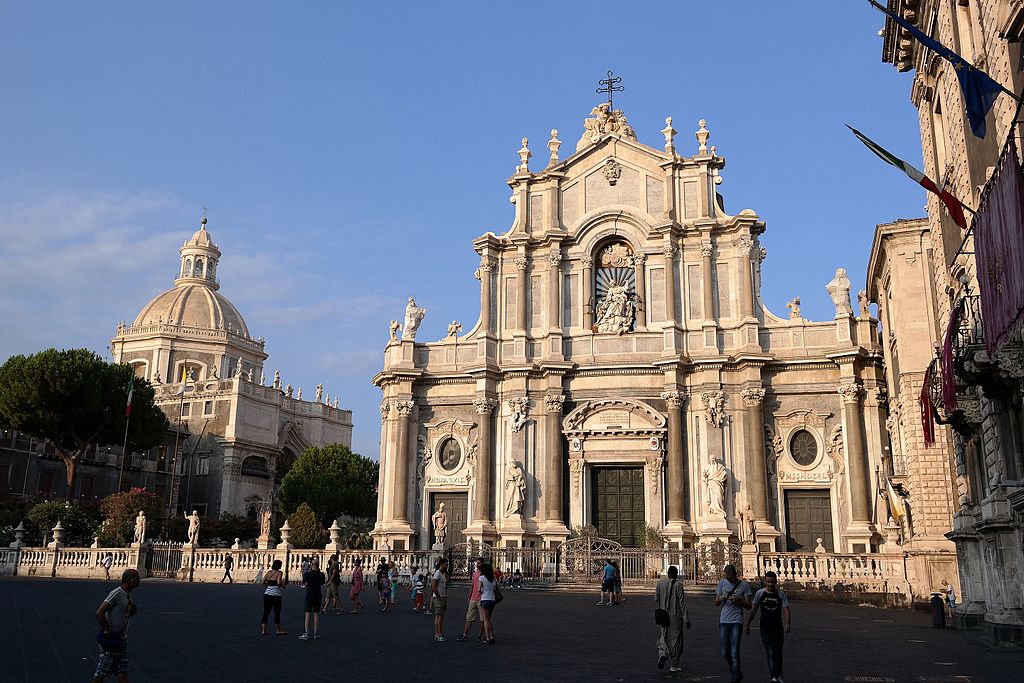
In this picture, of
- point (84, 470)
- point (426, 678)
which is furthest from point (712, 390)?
point (84, 470)

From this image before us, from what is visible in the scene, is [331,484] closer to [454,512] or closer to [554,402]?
[454,512]

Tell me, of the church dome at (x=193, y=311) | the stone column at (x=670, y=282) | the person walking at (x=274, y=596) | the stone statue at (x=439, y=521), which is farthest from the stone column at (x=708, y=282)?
the church dome at (x=193, y=311)

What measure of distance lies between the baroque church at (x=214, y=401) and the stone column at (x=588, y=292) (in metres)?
33.1

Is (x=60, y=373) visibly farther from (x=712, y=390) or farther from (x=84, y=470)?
(x=712, y=390)

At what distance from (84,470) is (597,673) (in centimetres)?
5427

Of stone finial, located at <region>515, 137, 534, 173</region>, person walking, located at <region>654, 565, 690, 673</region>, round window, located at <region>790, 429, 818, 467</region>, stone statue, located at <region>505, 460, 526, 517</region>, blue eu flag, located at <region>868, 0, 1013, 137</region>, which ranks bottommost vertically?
person walking, located at <region>654, 565, 690, 673</region>

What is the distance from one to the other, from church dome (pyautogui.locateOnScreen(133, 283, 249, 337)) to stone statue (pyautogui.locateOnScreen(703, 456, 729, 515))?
174 ft

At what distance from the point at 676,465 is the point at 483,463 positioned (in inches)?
284

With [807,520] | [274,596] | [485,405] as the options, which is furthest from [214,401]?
[274,596]

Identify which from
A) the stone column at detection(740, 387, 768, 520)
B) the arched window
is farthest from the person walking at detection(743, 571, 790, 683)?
the arched window

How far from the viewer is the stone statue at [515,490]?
32.8 m

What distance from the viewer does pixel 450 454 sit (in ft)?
116

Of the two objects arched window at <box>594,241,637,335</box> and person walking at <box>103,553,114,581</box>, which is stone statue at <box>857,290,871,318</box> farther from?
person walking at <box>103,553,114,581</box>

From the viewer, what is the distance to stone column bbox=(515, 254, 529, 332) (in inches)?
1394
